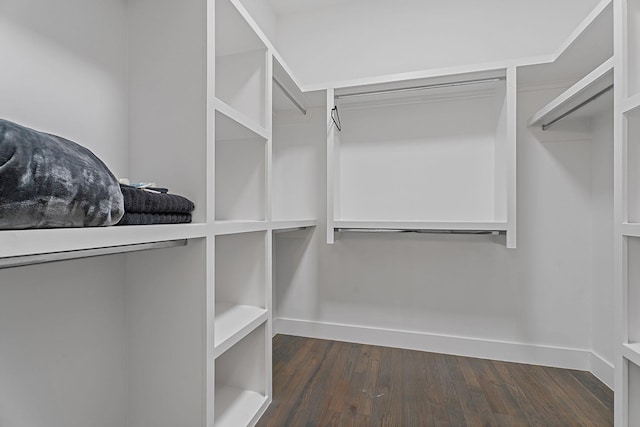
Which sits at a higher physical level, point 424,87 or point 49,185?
point 424,87

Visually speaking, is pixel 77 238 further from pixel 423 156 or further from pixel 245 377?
pixel 423 156

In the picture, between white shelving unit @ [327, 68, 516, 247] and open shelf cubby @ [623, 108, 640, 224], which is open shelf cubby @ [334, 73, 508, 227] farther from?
open shelf cubby @ [623, 108, 640, 224]

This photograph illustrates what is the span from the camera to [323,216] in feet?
7.31

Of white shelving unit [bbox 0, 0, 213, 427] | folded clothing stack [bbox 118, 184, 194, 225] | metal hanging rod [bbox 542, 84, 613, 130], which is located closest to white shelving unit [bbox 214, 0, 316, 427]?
white shelving unit [bbox 0, 0, 213, 427]

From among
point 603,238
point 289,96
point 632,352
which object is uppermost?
point 289,96

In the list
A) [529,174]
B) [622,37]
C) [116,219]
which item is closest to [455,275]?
[529,174]

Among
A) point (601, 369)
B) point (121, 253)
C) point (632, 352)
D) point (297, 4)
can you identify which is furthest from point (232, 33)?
point (601, 369)

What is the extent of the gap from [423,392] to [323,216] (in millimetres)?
1201

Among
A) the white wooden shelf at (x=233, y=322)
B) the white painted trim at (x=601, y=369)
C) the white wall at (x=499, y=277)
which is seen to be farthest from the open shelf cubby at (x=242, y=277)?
the white painted trim at (x=601, y=369)

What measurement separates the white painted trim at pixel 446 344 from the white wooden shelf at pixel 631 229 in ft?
3.44

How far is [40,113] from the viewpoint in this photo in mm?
845

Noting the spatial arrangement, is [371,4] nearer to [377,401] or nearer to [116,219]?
[116,219]

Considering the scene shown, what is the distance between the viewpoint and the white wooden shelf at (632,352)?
973 millimetres

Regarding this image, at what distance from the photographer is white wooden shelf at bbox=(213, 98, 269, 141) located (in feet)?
3.62
